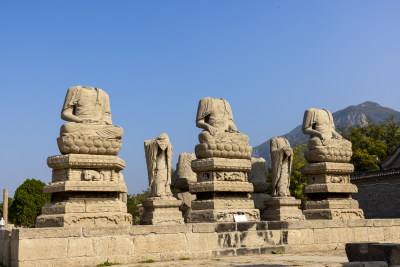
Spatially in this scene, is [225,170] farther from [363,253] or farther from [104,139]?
[363,253]

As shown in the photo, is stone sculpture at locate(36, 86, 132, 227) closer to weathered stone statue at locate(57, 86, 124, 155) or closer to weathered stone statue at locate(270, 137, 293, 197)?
weathered stone statue at locate(57, 86, 124, 155)

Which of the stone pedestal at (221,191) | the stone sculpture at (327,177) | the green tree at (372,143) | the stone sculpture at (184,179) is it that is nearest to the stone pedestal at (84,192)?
the stone pedestal at (221,191)

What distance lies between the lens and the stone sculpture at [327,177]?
11375 millimetres

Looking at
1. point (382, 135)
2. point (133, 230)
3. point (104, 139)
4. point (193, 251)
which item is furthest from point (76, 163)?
point (382, 135)

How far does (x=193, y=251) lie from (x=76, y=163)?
2730 mm

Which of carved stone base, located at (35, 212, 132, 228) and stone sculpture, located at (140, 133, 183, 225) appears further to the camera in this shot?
stone sculpture, located at (140, 133, 183, 225)

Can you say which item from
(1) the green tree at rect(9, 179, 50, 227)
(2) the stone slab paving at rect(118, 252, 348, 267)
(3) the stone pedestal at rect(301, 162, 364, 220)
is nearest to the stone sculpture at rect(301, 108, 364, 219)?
(3) the stone pedestal at rect(301, 162, 364, 220)

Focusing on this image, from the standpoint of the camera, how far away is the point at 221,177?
10.0m

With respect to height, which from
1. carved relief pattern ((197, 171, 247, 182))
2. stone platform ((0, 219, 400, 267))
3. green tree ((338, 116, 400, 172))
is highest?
green tree ((338, 116, 400, 172))

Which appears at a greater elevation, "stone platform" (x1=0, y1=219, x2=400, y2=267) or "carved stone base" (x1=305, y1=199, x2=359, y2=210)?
"carved stone base" (x1=305, y1=199, x2=359, y2=210)

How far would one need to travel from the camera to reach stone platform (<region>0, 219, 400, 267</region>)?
277 inches

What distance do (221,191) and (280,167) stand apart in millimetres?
1980

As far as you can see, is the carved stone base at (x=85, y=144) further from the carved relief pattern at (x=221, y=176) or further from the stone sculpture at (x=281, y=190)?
the stone sculpture at (x=281, y=190)

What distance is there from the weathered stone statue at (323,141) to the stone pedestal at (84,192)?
17.1ft
